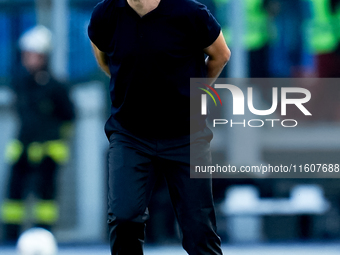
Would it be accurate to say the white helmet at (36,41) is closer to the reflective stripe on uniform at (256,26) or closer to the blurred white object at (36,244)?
the blurred white object at (36,244)

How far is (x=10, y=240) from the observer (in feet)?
19.1

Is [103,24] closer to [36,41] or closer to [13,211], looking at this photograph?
[36,41]

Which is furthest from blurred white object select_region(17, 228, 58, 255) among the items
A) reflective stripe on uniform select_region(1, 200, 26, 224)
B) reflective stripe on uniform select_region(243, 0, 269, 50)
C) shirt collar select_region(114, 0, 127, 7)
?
reflective stripe on uniform select_region(243, 0, 269, 50)

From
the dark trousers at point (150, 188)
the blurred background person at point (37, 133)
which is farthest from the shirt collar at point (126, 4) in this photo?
the blurred background person at point (37, 133)

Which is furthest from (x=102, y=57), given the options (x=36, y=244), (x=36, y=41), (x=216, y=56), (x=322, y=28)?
(x=322, y=28)

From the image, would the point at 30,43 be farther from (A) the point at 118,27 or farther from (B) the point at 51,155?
(A) the point at 118,27

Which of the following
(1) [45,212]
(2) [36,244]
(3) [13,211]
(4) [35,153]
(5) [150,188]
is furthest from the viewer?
(3) [13,211]

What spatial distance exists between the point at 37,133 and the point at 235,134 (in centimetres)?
205

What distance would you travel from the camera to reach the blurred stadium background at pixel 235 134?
5895 millimetres

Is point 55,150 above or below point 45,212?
above

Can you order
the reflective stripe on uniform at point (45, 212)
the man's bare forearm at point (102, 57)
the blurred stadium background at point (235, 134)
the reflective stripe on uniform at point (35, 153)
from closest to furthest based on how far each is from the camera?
the man's bare forearm at point (102, 57) < the reflective stripe on uniform at point (45, 212) < the reflective stripe on uniform at point (35, 153) < the blurred stadium background at point (235, 134)

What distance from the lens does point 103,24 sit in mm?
2842

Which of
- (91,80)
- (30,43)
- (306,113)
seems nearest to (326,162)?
(306,113)

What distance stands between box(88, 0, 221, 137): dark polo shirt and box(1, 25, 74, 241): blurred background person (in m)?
2.45
